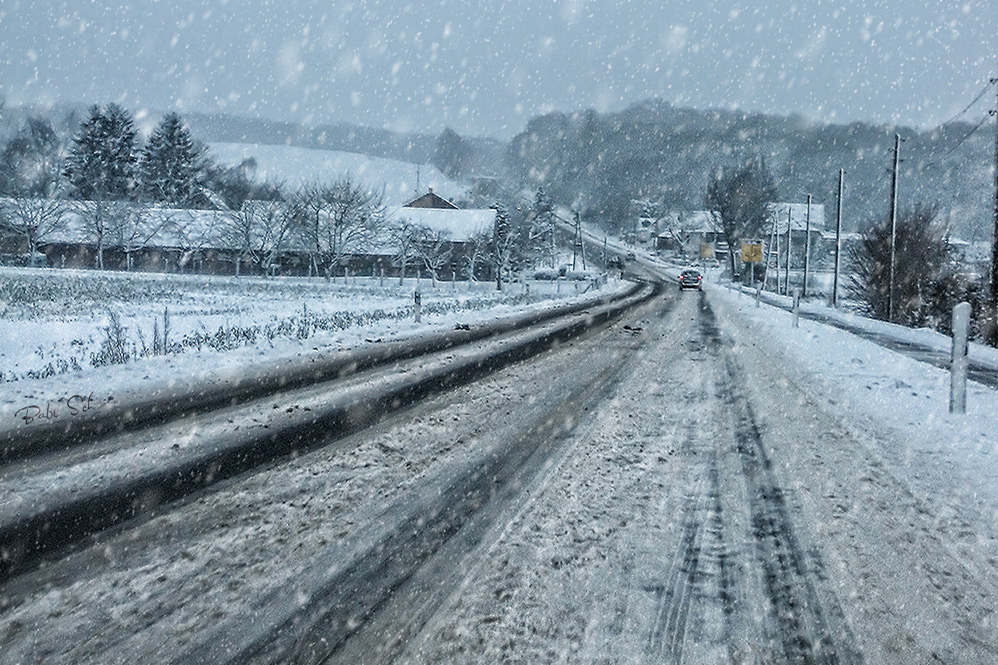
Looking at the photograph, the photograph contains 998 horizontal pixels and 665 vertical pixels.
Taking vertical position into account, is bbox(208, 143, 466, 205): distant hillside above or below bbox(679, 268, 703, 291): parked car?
above

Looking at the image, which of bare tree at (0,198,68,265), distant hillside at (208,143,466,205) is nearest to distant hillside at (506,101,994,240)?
distant hillside at (208,143,466,205)

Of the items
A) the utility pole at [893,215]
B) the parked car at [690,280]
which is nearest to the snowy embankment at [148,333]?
the utility pole at [893,215]

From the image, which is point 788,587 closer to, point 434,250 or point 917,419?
point 917,419

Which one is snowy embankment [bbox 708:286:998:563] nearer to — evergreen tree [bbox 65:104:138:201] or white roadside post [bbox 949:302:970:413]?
white roadside post [bbox 949:302:970:413]

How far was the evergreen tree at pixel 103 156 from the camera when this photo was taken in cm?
8225

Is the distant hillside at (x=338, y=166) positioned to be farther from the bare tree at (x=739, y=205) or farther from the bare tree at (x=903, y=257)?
the bare tree at (x=903, y=257)

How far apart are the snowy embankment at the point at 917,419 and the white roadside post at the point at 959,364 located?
0.53 feet

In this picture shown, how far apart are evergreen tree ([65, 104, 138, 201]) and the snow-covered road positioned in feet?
290

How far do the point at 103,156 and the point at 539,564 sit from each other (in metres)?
94.4

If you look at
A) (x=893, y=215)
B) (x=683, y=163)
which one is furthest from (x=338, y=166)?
(x=893, y=215)

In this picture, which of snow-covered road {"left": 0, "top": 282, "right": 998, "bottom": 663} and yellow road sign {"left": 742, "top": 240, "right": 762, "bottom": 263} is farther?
yellow road sign {"left": 742, "top": 240, "right": 762, "bottom": 263}

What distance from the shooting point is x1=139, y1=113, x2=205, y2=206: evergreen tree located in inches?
3354

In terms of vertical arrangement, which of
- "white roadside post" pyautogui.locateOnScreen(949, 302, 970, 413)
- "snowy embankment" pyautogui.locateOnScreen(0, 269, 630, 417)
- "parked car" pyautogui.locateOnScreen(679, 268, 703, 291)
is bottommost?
"snowy embankment" pyautogui.locateOnScreen(0, 269, 630, 417)

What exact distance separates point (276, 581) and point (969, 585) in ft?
10.6
